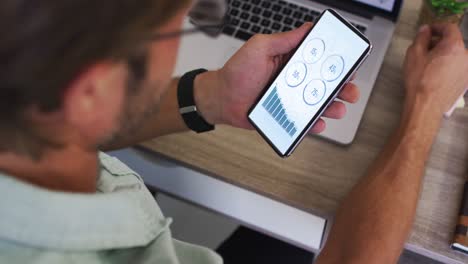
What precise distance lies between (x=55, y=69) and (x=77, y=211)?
163 mm

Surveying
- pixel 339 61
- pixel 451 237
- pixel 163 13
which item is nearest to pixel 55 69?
pixel 163 13

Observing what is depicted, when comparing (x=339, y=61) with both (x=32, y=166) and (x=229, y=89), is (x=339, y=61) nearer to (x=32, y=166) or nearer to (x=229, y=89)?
(x=229, y=89)

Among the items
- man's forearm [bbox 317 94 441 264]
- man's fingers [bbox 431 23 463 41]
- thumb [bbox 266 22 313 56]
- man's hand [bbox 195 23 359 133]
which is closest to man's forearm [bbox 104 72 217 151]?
man's hand [bbox 195 23 359 133]

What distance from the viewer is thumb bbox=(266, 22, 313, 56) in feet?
2.27

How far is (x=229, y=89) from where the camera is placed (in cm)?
76

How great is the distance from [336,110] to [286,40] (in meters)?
0.12

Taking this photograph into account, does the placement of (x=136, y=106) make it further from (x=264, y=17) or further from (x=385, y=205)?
(x=264, y=17)

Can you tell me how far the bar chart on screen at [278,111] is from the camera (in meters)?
0.69

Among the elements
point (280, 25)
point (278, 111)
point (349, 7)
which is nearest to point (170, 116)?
point (278, 111)

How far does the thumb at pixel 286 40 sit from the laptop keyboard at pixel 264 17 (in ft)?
0.49

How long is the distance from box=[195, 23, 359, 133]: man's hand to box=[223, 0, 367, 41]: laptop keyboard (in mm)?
136

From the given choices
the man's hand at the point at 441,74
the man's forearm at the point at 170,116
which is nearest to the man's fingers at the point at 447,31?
the man's hand at the point at 441,74

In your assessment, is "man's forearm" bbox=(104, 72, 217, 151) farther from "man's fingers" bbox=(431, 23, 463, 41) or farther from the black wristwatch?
"man's fingers" bbox=(431, 23, 463, 41)

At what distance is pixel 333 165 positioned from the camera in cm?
73
